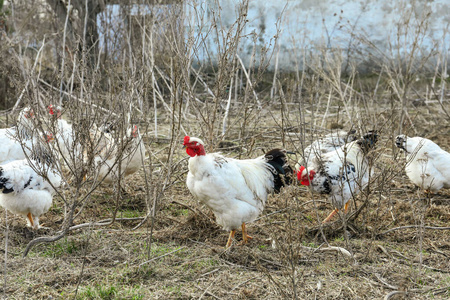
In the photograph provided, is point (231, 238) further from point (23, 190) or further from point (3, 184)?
point (3, 184)

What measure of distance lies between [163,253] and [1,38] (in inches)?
266

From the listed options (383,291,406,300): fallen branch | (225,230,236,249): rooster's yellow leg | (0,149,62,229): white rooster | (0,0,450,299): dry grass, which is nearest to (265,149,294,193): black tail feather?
(0,0,450,299): dry grass

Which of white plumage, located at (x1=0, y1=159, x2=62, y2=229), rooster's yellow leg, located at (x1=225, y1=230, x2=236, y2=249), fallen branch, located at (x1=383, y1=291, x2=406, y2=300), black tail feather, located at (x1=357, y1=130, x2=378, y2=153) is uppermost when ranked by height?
black tail feather, located at (x1=357, y1=130, x2=378, y2=153)

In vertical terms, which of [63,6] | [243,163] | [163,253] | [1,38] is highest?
[63,6]

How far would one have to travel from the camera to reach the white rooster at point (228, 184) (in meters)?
4.59

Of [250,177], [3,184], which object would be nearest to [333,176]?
[250,177]

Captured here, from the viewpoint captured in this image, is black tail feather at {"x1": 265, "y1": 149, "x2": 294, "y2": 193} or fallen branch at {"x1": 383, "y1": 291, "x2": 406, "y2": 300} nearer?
fallen branch at {"x1": 383, "y1": 291, "x2": 406, "y2": 300}

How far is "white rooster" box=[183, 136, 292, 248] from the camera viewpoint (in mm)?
4586

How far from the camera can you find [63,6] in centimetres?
1023

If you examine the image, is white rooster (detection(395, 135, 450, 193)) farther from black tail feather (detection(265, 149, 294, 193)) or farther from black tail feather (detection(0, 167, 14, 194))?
black tail feather (detection(0, 167, 14, 194))

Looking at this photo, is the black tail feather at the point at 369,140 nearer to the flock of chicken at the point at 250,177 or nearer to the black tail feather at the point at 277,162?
the flock of chicken at the point at 250,177

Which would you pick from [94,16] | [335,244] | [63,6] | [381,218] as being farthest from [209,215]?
[63,6]

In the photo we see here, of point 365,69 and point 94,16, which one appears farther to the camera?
point 365,69

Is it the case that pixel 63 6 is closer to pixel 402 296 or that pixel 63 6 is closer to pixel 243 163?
pixel 243 163
